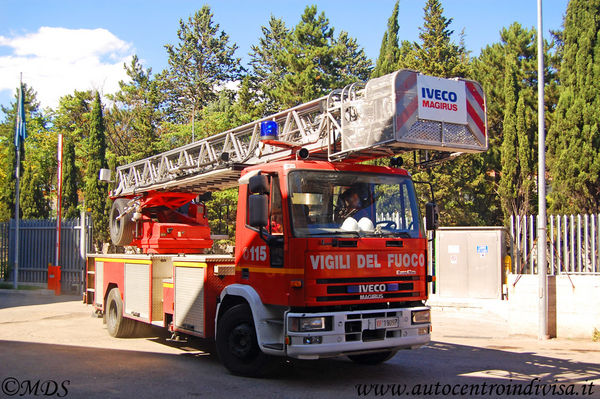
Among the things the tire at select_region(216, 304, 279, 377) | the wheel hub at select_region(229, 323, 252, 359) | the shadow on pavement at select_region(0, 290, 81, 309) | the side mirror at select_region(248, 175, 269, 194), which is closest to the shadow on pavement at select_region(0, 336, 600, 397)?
the tire at select_region(216, 304, 279, 377)

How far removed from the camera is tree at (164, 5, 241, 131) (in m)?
49.1

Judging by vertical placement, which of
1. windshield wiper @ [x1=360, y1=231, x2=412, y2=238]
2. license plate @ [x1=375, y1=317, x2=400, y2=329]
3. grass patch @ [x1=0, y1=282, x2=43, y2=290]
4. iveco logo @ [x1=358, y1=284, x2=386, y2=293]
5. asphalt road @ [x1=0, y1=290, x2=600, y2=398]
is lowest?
grass patch @ [x1=0, y1=282, x2=43, y2=290]

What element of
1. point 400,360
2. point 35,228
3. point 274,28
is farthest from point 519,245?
point 274,28

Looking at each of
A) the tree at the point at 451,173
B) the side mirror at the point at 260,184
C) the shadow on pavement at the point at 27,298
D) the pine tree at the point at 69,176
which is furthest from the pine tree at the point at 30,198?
the side mirror at the point at 260,184

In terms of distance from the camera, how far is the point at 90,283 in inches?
518

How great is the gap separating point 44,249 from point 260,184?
1732 cm

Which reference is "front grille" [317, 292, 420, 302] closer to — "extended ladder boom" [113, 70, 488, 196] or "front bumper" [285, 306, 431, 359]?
"front bumper" [285, 306, 431, 359]

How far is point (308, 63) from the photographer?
108ft

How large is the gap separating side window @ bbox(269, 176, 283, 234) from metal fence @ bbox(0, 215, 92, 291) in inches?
585

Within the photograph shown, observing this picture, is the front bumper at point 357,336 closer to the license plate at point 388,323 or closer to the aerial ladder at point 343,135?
the license plate at point 388,323

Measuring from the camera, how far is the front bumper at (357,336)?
670 cm

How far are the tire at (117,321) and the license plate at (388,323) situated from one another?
5853 mm

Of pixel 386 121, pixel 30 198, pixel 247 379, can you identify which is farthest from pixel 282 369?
pixel 30 198

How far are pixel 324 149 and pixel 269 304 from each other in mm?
2261
